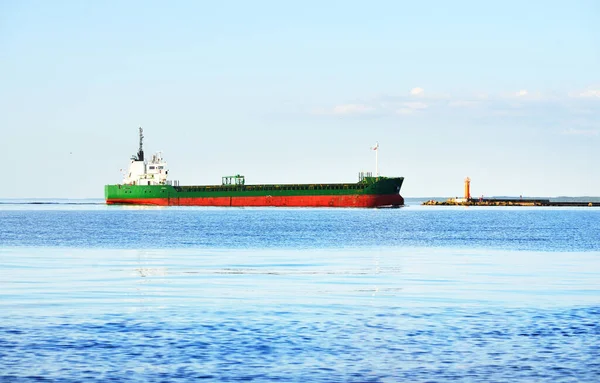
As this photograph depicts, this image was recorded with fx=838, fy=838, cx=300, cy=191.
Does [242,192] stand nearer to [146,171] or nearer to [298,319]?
[146,171]

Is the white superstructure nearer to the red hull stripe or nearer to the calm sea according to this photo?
the red hull stripe

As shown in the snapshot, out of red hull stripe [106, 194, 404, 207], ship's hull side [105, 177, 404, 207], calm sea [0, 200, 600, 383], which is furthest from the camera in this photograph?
red hull stripe [106, 194, 404, 207]

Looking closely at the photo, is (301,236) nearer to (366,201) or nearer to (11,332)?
(11,332)

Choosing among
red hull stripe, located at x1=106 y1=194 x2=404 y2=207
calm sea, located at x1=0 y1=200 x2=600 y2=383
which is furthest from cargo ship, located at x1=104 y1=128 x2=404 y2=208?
calm sea, located at x1=0 y1=200 x2=600 y2=383

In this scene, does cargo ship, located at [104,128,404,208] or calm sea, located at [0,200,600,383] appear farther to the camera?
cargo ship, located at [104,128,404,208]

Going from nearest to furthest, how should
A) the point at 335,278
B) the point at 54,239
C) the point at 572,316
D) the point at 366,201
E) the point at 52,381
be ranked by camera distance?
the point at 52,381 < the point at 572,316 < the point at 335,278 < the point at 54,239 < the point at 366,201

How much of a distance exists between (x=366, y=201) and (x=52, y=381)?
4933 inches

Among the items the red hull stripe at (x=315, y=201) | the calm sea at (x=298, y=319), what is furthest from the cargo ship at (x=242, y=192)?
the calm sea at (x=298, y=319)

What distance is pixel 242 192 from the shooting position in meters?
151

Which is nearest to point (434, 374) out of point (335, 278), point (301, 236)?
point (335, 278)

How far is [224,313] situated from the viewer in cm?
2153

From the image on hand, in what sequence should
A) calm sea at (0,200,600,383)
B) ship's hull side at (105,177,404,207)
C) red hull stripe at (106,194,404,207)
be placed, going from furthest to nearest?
red hull stripe at (106,194,404,207), ship's hull side at (105,177,404,207), calm sea at (0,200,600,383)

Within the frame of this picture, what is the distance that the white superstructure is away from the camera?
511 feet

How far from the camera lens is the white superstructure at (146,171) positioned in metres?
156
